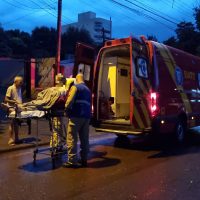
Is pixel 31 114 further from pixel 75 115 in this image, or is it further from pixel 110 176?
pixel 110 176

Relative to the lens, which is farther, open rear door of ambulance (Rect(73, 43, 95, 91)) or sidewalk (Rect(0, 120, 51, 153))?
sidewalk (Rect(0, 120, 51, 153))

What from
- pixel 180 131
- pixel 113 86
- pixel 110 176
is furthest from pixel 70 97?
pixel 180 131

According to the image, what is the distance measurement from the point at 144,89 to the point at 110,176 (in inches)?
122

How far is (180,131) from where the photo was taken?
11516 mm

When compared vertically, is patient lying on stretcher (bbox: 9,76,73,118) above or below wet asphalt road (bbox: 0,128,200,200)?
above

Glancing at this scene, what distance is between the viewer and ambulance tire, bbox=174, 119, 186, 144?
11.3m

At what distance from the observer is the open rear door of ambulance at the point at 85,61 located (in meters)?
10.2

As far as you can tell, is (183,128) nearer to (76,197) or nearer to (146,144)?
(146,144)

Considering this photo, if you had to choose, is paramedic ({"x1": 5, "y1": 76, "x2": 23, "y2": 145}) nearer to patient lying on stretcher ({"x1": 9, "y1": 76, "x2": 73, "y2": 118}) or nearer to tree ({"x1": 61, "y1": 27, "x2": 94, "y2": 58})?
patient lying on stretcher ({"x1": 9, "y1": 76, "x2": 73, "y2": 118})

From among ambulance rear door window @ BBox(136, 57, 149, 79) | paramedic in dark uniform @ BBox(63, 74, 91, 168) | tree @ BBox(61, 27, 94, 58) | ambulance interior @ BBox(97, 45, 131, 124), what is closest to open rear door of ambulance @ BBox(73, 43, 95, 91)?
ambulance interior @ BBox(97, 45, 131, 124)

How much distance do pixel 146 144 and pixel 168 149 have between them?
90 cm

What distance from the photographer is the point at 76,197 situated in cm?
615

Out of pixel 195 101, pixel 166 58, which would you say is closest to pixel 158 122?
pixel 166 58

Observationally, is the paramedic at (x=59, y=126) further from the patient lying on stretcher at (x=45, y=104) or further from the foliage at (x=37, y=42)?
the foliage at (x=37, y=42)
